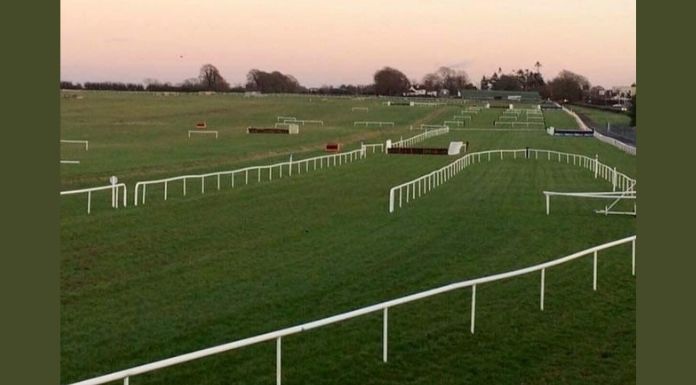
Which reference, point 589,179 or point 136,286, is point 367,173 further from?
point 136,286

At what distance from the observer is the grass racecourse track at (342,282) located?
831 centimetres

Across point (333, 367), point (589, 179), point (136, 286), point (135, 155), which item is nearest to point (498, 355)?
point (333, 367)

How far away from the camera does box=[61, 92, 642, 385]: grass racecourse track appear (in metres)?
8.31

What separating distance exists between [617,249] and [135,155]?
26.3m

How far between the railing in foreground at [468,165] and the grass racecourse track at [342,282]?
0.47 meters

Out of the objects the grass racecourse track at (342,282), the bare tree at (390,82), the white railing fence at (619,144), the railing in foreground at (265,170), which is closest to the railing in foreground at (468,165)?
the grass racecourse track at (342,282)

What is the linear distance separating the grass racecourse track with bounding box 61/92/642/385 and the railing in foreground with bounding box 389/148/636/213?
47 cm

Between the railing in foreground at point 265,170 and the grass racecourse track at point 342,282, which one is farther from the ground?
the railing in foreground at point 265,170

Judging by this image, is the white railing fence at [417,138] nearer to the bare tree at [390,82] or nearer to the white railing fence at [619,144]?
the white railing fence at [619,144]

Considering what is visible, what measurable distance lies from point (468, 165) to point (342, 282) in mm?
23941

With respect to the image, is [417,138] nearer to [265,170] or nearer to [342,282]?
[265,170]

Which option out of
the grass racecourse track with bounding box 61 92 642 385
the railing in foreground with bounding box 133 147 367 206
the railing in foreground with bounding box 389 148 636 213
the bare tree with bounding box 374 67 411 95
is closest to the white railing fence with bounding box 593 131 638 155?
the railing in foreground with bounding box 389 148 636 213

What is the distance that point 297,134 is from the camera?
186 ft

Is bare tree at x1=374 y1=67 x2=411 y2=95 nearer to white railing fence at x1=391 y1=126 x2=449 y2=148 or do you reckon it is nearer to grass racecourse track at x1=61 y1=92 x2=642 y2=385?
white railing fence at x1=391 y1=126 x2=449 y2=148
